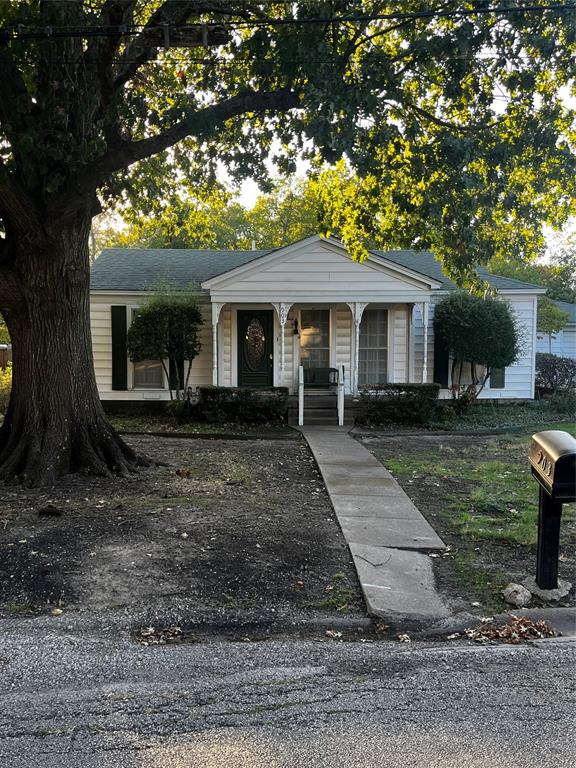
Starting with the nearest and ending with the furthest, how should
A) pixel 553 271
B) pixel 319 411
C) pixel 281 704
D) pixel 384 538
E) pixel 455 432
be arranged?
pixel 281 704 < pixel 384 538 < pixel 455 432 < pixel 319 411 < pixel 553 271

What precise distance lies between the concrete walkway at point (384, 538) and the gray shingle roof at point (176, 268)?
7.97 m

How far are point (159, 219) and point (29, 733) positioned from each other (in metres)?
12.1

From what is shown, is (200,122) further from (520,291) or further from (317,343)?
(520,291)

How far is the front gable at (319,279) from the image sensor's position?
1453 cm

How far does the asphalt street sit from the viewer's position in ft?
8.09

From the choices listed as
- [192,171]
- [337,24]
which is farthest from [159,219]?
[337,24]

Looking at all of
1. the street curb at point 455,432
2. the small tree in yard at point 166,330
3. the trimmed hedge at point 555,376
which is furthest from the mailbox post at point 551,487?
the trimmed hedge at point 555,376

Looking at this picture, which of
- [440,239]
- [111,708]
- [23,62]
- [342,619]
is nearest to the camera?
[111,708]

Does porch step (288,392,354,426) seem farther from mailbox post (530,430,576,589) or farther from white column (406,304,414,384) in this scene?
mailbox post (530,430,576,589)

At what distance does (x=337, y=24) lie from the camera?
7.32 meters

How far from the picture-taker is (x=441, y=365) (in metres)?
15.8

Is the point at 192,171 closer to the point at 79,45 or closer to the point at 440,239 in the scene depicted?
the point at 79,45

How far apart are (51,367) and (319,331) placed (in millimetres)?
9159

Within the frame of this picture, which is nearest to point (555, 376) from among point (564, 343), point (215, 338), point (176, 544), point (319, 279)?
point (319, 279)
